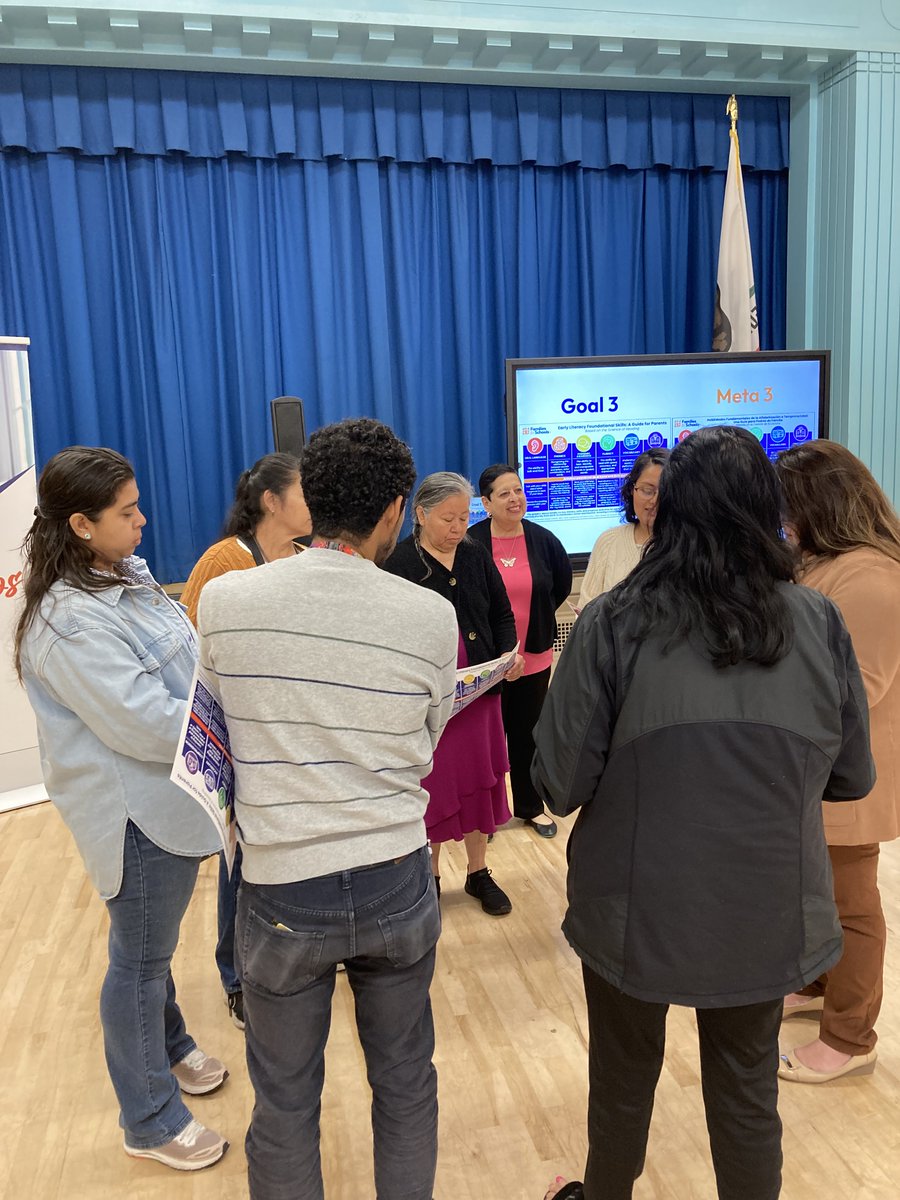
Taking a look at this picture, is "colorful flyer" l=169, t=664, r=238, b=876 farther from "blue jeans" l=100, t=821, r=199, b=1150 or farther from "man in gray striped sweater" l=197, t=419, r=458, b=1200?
"blue jeans" l=100, t=821, r=199, b=1150

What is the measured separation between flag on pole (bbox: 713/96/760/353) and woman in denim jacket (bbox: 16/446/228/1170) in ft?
13.0

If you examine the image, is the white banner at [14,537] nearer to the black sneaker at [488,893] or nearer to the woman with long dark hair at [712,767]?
the black sneaker at [488,893]

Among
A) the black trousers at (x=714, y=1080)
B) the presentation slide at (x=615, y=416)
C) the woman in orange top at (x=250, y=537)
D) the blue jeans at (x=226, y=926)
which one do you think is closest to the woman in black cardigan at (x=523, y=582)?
the woman in orange top at (x=250, y=537)

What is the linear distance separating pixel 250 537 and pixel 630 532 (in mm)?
1412

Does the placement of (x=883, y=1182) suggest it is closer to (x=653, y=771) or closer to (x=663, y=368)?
(x=653, y=771)

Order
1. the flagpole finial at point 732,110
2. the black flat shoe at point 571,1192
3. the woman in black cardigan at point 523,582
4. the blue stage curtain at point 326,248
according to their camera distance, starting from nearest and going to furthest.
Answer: the black flat shoe at point 571,1192 < the woman in black cardigan at point 523,582 < the blue stage curtain at point 326,248 < the flagpole finial at point 732,110

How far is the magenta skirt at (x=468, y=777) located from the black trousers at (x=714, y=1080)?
1.14 m

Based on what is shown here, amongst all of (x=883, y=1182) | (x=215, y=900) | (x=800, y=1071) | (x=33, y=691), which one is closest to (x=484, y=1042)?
(x=800, y=1071)

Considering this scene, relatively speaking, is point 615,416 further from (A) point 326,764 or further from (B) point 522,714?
(A) point 326,764

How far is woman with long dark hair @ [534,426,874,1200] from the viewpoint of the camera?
47.4 inches

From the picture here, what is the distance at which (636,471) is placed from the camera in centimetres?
298

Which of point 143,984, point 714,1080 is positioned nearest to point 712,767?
point 714,1080

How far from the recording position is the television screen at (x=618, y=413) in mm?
4492

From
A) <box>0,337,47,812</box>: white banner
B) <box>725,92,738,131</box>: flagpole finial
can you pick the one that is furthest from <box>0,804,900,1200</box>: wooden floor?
<box>725,92,738,131</box>: flagpole finial
